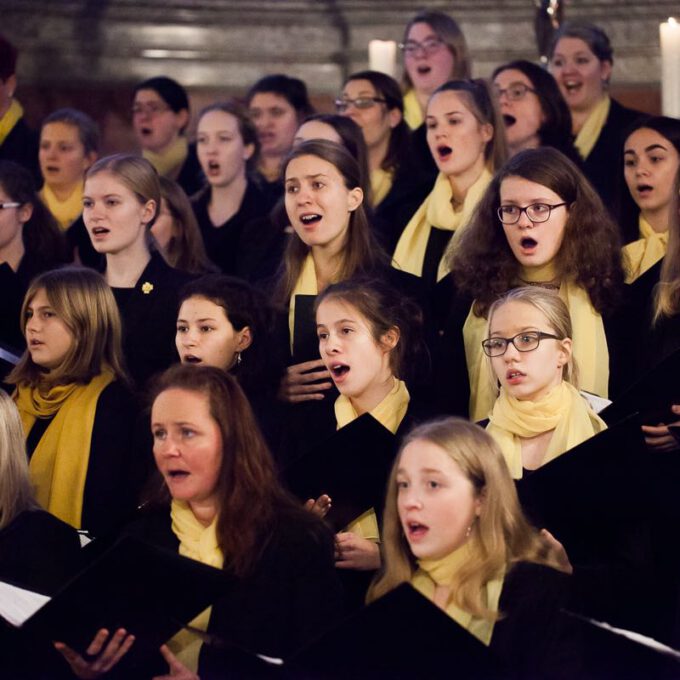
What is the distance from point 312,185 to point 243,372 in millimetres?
655

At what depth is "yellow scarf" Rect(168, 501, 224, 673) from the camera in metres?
3.75

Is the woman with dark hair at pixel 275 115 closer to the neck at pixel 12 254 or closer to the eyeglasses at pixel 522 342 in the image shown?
the neck at pixel 12 254

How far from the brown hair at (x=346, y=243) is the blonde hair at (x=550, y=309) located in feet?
2.48

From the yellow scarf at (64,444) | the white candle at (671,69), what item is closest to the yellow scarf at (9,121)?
the yellow scarf at (64,444)

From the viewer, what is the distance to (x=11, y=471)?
4.17 meters

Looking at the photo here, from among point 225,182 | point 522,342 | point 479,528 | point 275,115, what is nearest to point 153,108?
point 275,115

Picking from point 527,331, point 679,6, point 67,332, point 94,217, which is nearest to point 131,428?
point 67,332

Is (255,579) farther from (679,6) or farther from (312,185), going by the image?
(679,6)

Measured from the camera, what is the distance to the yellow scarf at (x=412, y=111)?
6543 mm

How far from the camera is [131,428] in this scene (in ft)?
15.5

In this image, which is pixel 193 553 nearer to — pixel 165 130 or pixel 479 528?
pixel 479 528

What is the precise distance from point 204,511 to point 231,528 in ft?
0.38

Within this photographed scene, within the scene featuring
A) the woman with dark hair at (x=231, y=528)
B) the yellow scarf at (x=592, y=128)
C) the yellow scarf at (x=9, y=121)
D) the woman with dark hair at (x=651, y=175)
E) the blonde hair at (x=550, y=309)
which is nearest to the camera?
the woman with dark hair at (x=231, y=528)

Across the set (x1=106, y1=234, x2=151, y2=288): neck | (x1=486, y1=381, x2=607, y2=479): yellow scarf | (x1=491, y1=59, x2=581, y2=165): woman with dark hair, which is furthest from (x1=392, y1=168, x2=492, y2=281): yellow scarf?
(x1=486, y1=381, x2=607, y2=479): yellow scarf
